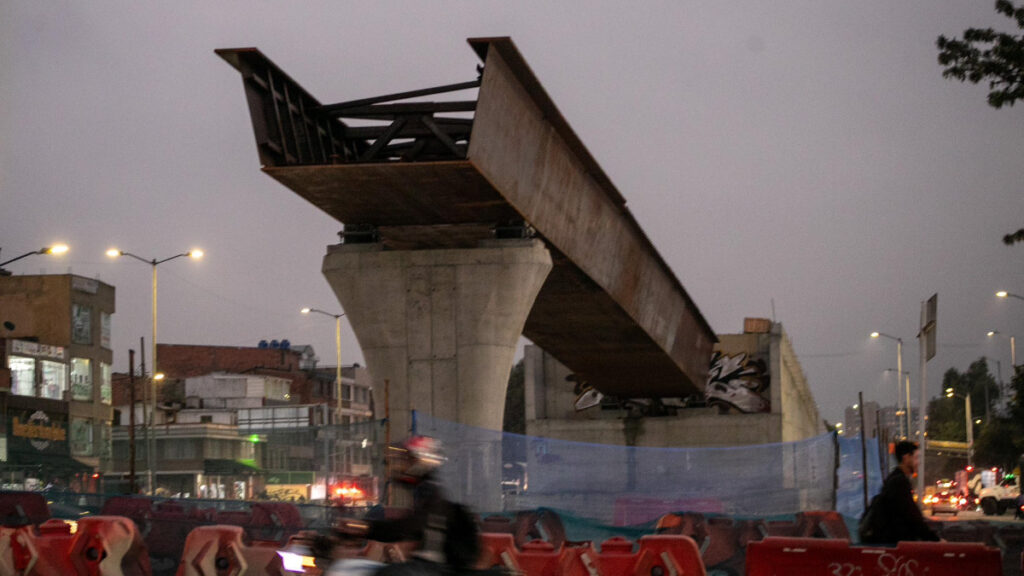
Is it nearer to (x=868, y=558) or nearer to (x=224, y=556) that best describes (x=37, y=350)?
(x=224, y=556)

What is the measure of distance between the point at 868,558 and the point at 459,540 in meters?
5.30

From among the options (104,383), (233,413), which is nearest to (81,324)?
(104,383)

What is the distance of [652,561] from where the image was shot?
14914 mm

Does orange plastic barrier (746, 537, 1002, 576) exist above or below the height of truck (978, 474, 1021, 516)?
Answer: above

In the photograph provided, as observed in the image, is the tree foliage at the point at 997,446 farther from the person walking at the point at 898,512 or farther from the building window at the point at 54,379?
the person walking at the point at 898,512

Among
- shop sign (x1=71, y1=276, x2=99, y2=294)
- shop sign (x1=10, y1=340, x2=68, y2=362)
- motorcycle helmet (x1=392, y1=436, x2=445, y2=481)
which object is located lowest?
motorcycle helmet (x1=392, y1=436, x2=445, y2=481)

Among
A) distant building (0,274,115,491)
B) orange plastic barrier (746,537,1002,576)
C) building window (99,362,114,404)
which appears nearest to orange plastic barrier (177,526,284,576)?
orange plastic barrier (746,537,1002,576)

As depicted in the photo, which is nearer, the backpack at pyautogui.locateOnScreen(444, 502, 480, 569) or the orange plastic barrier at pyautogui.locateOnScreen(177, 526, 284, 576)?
the backpack at pyautogui.locateOnScreen(444, 502, 480, 569)

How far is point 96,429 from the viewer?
3009 inches

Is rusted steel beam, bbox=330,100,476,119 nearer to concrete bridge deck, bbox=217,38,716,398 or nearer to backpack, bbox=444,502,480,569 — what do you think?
concrete bridge deck, bbox=217,38,716,398

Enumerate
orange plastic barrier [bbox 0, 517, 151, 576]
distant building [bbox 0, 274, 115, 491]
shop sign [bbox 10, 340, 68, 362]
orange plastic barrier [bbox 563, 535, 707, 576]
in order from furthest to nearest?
shop sign [bbox 10, 340, 68, 362] → distant building [bbox 0, 274, 115, 491] → orange plastic barrier [bbox 0, 517, 151, 576] → orange plastic barrier [bbox 563, 535, 707, 576]

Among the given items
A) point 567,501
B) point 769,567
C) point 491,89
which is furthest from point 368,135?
point 769,567

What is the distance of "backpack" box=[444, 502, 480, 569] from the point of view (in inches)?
346

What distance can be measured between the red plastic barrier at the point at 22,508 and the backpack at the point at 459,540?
1303cm
